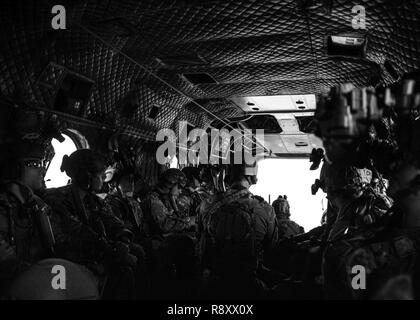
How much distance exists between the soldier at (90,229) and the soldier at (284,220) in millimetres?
1915

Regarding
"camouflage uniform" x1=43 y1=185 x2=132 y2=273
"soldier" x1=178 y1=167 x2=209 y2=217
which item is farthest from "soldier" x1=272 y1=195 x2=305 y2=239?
"camouflage uniform" x1=43 y1=185 x2=132 y2=273

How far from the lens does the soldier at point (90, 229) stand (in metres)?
2.69

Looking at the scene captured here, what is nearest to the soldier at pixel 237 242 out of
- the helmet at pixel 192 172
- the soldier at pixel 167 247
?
the soldier at pixel 167 247

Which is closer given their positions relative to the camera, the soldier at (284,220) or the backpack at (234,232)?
the backpack at (234,232)

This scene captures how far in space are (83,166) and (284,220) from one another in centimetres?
272

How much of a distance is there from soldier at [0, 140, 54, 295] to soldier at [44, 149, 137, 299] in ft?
0.54

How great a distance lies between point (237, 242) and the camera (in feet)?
10.6

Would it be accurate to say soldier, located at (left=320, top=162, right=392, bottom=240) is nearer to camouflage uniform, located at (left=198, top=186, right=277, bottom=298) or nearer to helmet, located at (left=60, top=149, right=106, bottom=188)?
camouflage uniform, located at (left=198, top=186, right=277, bottom=298)

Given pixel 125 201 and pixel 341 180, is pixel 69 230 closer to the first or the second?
pixel 125 201

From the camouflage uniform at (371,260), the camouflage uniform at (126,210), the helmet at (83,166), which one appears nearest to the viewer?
the camouflage uniform at (371,260)

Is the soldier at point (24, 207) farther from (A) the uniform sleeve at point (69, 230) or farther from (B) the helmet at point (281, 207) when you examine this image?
(B) the helmet at point (281, 207)

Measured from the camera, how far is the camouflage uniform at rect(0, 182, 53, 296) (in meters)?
2.22

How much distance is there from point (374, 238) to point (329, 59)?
2551mm
